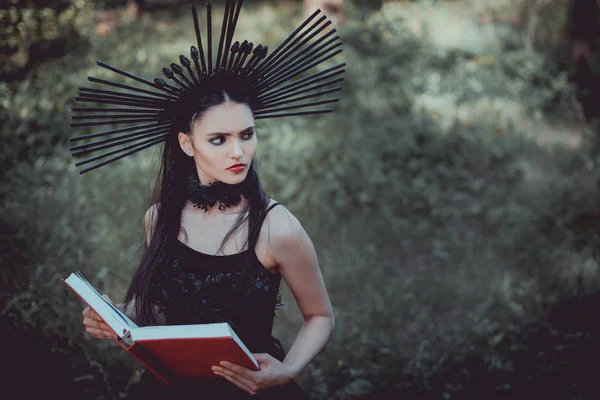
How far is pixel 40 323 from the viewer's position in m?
3.63

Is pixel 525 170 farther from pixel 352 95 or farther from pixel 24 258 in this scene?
pixel 24 258

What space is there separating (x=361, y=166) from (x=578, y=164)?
7.60ft

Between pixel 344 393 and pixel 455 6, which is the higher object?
pixel 455 6

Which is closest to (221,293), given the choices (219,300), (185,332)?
(219,300)

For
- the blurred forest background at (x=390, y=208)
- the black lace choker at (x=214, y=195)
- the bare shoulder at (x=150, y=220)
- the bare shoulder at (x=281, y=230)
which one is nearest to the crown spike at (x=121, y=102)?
the black lace choker at (x=214, y=195)

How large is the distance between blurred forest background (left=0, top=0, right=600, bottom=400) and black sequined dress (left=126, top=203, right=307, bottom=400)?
0.80 m

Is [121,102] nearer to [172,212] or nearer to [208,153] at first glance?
[208,153]

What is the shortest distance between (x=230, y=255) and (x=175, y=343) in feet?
1.52

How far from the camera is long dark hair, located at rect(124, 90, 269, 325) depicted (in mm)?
2121

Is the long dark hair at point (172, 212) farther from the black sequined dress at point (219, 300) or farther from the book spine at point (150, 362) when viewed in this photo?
the book spine at point (150, 362)

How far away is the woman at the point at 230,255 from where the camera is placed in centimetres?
206

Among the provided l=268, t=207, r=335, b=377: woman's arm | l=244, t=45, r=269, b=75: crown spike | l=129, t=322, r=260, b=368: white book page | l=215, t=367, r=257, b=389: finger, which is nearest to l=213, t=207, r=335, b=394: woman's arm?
l=268, t=207, r=335, b=377: woman's arm

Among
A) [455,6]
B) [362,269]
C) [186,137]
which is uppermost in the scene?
[455,6]

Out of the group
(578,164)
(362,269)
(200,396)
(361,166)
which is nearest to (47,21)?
(361,166)
